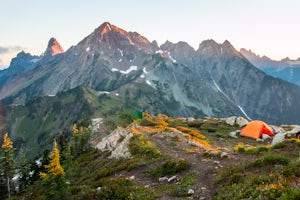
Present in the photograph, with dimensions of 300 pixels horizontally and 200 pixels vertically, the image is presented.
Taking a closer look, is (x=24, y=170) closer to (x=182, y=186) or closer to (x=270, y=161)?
(x=182, y=186)

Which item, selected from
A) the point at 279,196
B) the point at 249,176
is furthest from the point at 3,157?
the point at 279,196

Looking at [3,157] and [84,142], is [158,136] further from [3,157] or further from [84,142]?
[84,142]

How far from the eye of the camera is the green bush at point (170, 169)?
27797 mm

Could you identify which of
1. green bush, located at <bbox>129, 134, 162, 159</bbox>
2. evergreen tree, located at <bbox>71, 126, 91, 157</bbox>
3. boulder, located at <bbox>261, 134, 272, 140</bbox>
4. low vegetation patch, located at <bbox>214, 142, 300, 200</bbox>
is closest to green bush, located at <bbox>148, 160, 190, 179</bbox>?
green bush, located at <bbox>129, 134, 162, 159</bbox>

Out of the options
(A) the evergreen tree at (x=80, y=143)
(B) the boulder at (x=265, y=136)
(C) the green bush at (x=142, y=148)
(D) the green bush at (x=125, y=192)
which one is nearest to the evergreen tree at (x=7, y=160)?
(A) the evergreen tree at (x=80, y=143)

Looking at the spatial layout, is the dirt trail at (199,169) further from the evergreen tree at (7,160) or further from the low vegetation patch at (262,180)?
the evergreen tree at (7,160)

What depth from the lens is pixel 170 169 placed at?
28.2 metres

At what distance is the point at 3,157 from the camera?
226 ft

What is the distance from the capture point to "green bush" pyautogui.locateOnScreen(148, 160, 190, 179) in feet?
91.2

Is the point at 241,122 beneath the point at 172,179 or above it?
beneath

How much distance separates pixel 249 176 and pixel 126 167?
1803cm

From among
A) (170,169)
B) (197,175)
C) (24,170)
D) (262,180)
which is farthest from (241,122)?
(262,180)

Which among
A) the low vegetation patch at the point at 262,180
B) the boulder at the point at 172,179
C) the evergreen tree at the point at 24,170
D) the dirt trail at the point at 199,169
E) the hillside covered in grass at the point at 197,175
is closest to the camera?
the low vegetation patch at the point at 262,180

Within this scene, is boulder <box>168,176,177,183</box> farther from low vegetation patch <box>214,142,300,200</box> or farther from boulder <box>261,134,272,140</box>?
boulder <box>261,134,272,140</box>
